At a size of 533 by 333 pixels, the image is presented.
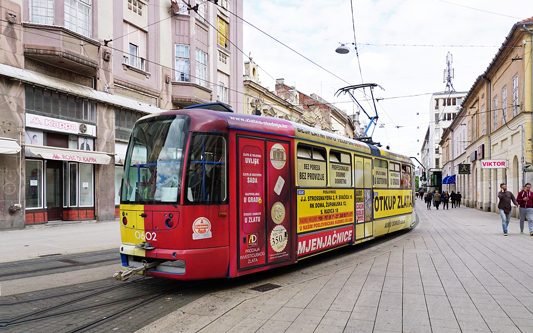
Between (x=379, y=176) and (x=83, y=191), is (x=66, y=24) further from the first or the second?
(x=379, y=176)

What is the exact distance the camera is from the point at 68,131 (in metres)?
16.6

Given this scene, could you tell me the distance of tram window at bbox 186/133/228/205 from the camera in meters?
5.97

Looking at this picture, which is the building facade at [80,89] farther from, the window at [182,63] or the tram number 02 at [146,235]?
the tram number 02 at [146,235]

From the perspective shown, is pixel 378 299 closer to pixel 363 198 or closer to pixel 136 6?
pixel 363 198

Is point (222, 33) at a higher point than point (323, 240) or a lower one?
higher

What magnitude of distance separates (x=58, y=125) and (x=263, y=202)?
41.3 feet

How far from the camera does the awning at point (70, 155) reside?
15.3 metres

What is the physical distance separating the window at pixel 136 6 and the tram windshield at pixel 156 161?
16.2 metres

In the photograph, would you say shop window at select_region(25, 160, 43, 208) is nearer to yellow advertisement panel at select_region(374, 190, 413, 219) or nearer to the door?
the door

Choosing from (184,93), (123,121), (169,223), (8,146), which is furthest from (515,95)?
(8,146)

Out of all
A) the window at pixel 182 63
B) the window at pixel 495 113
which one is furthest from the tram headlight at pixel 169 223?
the window at pixel 495 113

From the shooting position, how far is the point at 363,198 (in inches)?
422

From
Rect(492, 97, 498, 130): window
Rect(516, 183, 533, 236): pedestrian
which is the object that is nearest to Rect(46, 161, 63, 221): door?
Rect(516, 183, 533, 236): pedestrian

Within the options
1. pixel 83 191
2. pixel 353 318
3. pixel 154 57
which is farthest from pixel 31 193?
pixel 353 318
